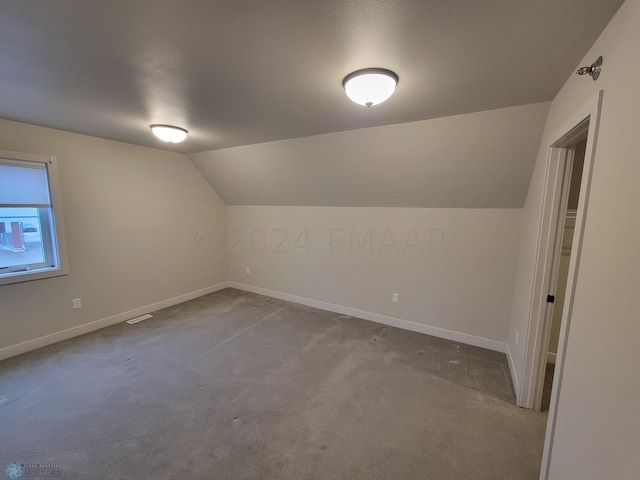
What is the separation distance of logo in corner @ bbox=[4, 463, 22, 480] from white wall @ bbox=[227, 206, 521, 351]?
312cm

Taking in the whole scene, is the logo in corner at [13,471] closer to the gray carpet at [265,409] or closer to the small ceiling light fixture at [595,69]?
the gray carpet at [265,409]

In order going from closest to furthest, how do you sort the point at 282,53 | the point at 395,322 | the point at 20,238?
1. the point at 282,53
2. the point at 20,238
3. the point at 395,322

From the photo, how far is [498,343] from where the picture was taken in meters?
2.96

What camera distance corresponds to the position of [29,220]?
2.82m

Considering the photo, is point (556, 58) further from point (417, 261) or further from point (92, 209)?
point (92, 209)

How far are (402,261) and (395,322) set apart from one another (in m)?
0.82

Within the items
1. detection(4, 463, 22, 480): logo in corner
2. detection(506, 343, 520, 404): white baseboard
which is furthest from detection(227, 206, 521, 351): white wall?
detection(4, 463, 22, 480): logo in corner

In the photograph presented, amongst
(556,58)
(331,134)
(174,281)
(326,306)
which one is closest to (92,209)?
(174,281)

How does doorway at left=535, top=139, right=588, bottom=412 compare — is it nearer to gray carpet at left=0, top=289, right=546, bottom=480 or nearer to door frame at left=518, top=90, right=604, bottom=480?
door frame at left=518, top=90, right=604, bottom=480

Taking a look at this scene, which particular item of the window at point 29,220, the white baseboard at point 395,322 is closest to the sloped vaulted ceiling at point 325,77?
the window at point 29,220

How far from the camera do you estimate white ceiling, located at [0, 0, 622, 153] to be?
108 centimetres

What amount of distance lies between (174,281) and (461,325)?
160 inches

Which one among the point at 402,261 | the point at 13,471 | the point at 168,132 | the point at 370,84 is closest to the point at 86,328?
the point at 13,471

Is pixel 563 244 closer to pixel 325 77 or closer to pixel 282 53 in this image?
pixel 325 77
